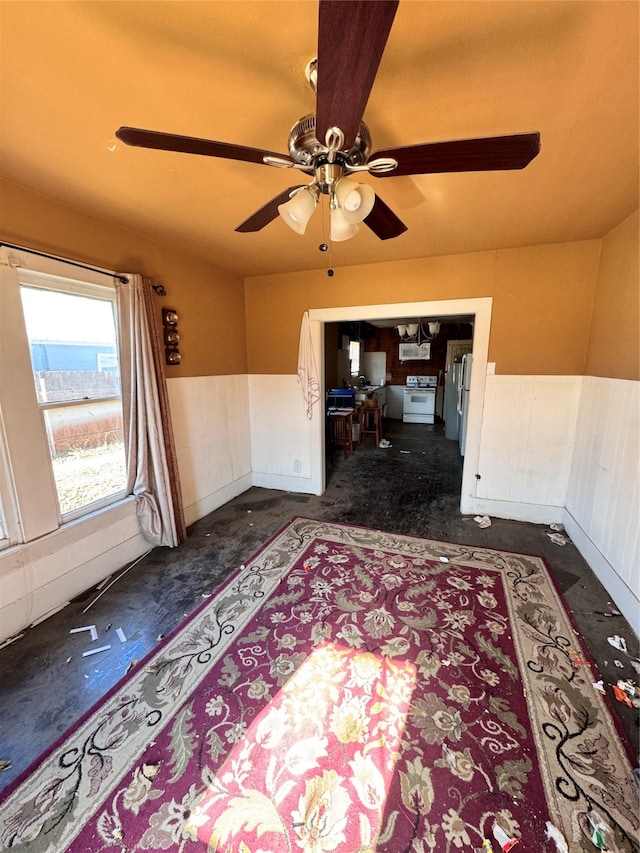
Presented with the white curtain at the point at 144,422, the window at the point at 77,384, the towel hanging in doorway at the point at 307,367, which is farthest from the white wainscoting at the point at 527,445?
the window at the point at 77,384

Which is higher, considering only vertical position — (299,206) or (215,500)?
(299,206)

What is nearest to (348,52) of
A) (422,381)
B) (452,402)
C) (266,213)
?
(266,213)

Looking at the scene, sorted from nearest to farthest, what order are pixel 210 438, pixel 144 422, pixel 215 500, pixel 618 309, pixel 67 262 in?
pixel 67 262 → pixel 618 309 → pixel 144 422 → pixel 210 438 → pixel 215 500

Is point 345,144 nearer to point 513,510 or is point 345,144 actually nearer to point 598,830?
point 598,830

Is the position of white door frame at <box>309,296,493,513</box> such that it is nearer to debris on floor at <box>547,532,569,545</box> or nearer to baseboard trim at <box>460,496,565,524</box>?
baseboard trim at <box>460,496,565,524</box>

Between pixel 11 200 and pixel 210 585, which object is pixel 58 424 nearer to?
pixel 11 200

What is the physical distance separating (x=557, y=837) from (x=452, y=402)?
5.84 meters

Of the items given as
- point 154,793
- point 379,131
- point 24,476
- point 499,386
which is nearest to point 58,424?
point 24,476

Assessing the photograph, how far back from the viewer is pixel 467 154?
1.07 meters

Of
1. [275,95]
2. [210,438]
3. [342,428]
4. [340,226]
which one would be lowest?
[342,428]

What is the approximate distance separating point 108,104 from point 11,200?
99cm

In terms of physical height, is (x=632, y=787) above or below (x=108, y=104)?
below

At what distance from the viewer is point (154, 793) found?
1.15 m

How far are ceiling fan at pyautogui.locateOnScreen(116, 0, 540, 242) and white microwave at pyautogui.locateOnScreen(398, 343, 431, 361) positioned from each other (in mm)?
6918
